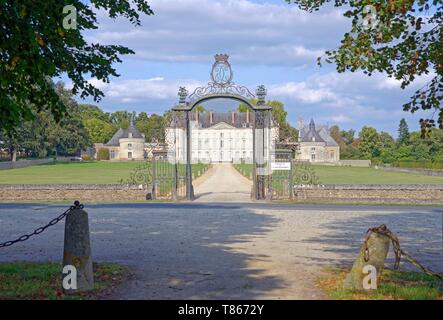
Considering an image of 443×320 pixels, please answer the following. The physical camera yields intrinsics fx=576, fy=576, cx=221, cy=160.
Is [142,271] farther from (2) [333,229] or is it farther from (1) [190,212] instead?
(1) [190,212]

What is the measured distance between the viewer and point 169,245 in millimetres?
12047

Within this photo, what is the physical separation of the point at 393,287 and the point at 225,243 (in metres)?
5.19

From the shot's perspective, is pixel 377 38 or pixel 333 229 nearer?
pixel 377 38

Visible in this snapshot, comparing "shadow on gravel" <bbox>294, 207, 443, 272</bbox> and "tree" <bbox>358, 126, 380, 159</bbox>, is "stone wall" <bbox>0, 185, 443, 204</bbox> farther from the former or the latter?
"tree" <bbox>358, 126, 380, 159</bbox>

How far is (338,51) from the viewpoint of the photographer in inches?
311

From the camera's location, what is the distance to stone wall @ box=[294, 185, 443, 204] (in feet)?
92.1

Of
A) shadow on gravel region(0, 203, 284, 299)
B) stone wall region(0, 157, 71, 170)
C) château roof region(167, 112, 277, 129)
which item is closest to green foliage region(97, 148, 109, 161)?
château roof region(167, 112, 277, 129)

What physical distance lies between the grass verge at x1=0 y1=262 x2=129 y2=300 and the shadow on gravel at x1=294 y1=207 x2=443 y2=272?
3.58 meters

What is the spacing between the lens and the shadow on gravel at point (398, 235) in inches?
410

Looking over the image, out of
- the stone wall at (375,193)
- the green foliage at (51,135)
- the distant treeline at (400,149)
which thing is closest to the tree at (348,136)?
the distant treeline at (400,149)

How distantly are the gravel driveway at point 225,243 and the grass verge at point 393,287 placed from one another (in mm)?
234

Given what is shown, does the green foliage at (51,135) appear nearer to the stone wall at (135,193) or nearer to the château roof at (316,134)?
the château roof at (316,134)
